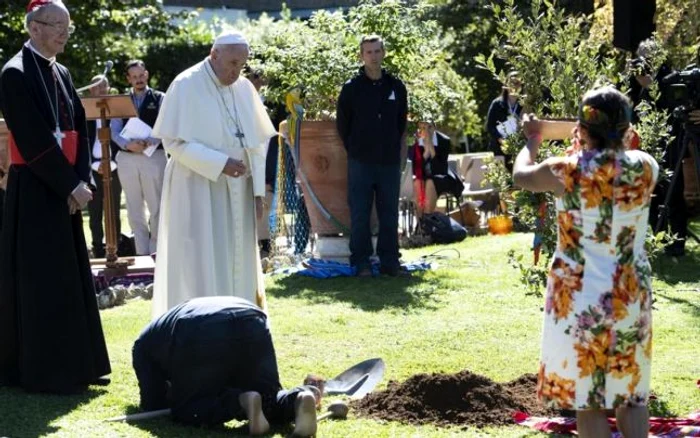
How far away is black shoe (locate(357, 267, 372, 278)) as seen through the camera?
38.0 ft

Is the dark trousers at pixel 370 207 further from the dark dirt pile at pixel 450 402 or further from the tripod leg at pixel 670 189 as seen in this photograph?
the dark dirt pile at pixel 450 402

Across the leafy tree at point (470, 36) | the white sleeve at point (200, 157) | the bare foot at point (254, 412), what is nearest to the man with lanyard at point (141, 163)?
the white sleeve at point (200, 157)

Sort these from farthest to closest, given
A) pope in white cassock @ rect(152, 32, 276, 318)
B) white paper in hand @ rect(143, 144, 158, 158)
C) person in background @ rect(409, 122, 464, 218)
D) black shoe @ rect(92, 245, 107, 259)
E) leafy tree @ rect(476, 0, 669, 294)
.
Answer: person in background @ rect(409, 122, 464, 218)
black shoe @ rect(92, 245, 107, 259)
white paper in hand @ rect(143, 144, 158, 158)
pope in white cassock @ rect(152, 32, 276, 318)
leafy tree @ rect(476, 0, 669, 294)

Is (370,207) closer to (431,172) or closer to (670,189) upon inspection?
(670,189)

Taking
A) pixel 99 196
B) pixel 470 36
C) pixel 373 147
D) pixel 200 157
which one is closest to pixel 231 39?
pixel 200 157

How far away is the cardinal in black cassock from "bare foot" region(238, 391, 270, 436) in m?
1.56

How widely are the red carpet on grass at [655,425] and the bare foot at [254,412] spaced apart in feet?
4.22

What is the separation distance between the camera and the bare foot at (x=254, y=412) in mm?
5934

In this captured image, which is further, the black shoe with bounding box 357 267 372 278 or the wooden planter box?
the wooden planter box

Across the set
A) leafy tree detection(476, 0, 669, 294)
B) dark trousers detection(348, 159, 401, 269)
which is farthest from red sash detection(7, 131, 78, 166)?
dark trousers detection(348, 159, 401, 269)

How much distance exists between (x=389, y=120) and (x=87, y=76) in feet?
56.6

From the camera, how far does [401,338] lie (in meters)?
8.56

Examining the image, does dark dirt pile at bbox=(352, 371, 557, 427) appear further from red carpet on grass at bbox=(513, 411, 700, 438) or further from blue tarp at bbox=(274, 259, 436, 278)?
blue tarp at bbox=(274, 259, 436, 278)

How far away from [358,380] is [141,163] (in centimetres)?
593
